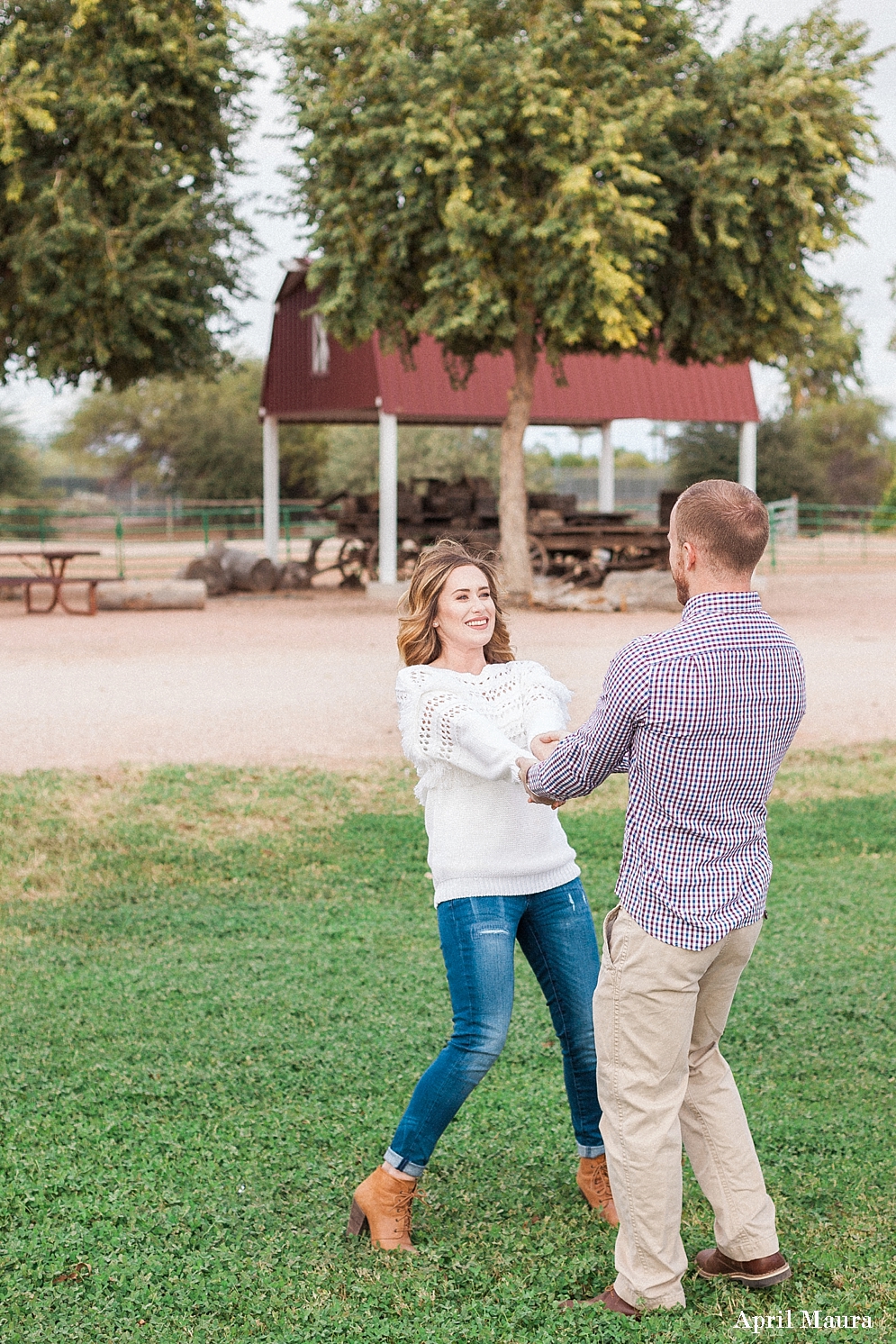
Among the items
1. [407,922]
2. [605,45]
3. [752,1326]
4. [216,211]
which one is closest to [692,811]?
[752,1326]

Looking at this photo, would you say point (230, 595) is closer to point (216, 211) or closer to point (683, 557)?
point (216, 211)

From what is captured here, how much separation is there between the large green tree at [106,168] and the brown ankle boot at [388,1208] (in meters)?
17.5

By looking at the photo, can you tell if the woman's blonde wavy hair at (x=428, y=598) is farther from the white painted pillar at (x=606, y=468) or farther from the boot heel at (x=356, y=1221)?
the white painted pillar at (x=606, y=468)

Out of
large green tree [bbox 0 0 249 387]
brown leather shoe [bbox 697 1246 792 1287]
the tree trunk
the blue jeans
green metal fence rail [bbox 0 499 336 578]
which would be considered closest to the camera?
brown leather shoe [bbox 697 1246 792 1287]

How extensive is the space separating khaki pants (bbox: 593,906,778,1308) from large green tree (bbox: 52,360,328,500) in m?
50.8

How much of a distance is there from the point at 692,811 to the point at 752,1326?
1.08 metres

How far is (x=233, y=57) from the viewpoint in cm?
2100

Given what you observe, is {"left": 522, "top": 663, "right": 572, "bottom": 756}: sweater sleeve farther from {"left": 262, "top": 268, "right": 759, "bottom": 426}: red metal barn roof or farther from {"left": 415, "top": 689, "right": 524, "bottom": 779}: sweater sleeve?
{"left": 262, "top": 268, "right": 759, "bottom": 426}: red metal barn roof

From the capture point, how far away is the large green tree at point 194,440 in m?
58.1

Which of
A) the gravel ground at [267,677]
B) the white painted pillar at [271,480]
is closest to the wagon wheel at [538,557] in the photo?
the gravel ground at [267,677]

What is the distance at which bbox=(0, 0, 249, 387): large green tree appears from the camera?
749 inches

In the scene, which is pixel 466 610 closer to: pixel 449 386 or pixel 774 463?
pixel 449 386

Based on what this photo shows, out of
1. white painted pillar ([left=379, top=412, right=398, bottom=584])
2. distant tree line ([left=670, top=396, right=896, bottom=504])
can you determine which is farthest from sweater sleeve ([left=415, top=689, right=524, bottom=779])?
distant tree line ([left=670, top=396, right=896, bottom=504])

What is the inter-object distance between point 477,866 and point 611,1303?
0.93 m
